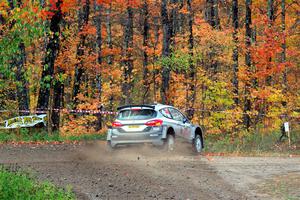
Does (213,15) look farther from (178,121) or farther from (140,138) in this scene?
(140,138)

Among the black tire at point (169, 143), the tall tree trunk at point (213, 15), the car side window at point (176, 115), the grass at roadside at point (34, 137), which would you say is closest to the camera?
the black tire at point (169, 143)

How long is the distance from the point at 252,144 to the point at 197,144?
4.79 m

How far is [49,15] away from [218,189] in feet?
50.7

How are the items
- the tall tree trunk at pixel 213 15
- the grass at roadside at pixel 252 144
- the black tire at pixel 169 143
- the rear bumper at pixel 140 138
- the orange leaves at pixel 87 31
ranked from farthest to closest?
the tall tree trunk at pixel 213 15
the orange leaves at pixel 87 31
the grass at roadside at pixel 252 144
the black tire at pixel 169 143
the rear bumper at pixel 140 138

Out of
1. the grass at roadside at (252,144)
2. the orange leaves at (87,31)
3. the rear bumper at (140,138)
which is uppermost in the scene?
the orange leaves at (87,31)

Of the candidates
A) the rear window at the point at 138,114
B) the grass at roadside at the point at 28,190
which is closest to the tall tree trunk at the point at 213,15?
the rear window at the point at 138,114

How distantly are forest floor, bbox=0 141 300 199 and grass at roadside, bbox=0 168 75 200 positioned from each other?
16.9 inches

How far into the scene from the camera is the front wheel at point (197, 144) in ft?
58.1

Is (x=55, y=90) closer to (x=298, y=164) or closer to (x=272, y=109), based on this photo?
(x=272, y=109)

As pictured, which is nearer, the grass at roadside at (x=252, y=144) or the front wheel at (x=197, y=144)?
the front wheel at (x=197, y=144)

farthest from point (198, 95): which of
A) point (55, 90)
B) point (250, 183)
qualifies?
point (250, 183)

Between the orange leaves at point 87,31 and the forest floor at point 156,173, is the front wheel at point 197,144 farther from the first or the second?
the orange leaves at point 87,31

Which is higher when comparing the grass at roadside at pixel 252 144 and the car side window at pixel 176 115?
the car side window at pixel 176 115

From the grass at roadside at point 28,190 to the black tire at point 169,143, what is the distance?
19.1 feet
